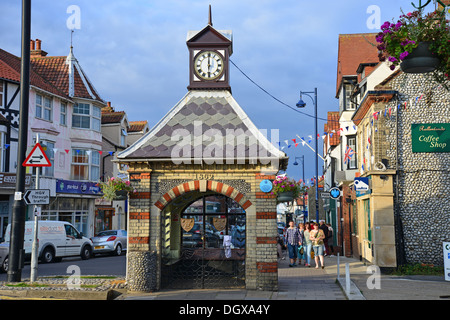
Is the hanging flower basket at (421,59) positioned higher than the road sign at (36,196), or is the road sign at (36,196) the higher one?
the hanging flower basket at (421,59)

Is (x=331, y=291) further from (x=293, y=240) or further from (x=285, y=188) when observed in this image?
(x=293, y=240)

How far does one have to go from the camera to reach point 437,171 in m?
17.4

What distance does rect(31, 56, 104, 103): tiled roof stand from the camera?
112 ft

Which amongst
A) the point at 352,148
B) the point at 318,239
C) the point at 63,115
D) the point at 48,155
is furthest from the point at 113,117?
the point at 318,239

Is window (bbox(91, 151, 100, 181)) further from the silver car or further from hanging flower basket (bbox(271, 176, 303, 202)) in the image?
hanging flower basket (bbox(271, 176, 303, 202))

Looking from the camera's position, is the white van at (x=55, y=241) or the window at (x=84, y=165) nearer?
the white van at (x=55, y=241)

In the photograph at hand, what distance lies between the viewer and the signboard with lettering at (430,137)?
17391 millimetres

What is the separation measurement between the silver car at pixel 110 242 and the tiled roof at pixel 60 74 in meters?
10.5

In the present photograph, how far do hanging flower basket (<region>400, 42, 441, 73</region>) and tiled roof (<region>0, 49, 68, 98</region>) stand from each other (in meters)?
25.7

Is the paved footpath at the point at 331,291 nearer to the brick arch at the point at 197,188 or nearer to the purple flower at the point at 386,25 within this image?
the brick arch at the point at 197,188

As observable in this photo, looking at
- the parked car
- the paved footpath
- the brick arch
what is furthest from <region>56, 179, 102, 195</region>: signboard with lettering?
the brick arch

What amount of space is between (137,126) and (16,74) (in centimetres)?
1968

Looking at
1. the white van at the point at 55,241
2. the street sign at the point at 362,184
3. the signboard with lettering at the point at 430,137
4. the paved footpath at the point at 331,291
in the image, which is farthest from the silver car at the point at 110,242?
the signboard with lettering at the point at 430,137

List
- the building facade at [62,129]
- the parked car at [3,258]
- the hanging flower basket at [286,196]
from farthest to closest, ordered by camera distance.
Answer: the building facade at [62,129]
the parked car at [3,258]
the hanging flower basket at [286,196]
